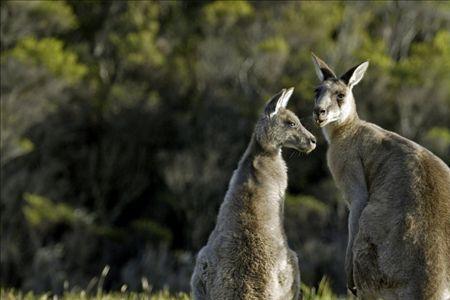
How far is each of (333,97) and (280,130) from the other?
897mm

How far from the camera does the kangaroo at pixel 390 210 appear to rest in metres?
7.18

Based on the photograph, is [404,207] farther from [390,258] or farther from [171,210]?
[171,210]

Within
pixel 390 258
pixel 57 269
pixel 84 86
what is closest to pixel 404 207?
pixel 390 258

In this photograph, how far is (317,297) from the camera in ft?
30.9

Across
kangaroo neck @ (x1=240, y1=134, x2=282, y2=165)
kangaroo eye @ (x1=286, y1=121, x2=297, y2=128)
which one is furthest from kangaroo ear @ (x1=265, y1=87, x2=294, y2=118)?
kangaroo neck @ (x1=240, y1=134, x2=282, y2=165)

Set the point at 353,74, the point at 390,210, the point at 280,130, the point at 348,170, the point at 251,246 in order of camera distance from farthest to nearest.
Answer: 1. the point at 353,74
2. the point at 348,170
3. the point at 280,130
4. the point at 390,210
5. the point at 251,246

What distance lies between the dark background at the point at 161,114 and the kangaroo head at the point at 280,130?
27.8m

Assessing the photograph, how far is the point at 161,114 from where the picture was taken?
4356 cm

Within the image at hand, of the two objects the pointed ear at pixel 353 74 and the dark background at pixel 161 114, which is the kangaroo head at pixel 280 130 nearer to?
the pointed ear at pixel 353 74

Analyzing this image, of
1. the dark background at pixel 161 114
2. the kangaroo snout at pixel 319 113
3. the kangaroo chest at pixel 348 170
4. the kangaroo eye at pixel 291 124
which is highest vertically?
the kangaroo eye at pixel 291 124

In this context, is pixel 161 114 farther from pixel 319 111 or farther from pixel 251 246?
pixel 251 246

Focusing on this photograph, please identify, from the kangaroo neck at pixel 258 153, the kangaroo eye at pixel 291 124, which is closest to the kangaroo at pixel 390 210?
the kangaroo eye at pixel 291 124

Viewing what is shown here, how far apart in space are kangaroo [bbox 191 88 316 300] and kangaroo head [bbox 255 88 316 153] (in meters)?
0.16

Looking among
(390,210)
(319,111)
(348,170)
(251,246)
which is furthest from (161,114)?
(251,246)
